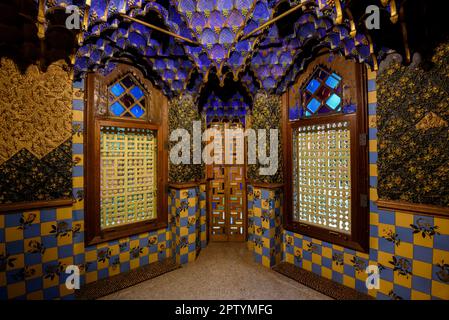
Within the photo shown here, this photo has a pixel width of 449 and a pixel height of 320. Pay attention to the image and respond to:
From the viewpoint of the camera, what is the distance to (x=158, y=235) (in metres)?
3.65

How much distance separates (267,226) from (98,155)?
2564 mm

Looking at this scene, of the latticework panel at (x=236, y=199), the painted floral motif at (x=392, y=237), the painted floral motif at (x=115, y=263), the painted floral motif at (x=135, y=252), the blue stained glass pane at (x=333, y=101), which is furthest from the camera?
the latticework panel at (x=236, y=199)

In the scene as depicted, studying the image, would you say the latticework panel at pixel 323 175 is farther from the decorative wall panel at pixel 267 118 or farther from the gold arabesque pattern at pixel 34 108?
the gold arabesque pattern at pixel 34 108

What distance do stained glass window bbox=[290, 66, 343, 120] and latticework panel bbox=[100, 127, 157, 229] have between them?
2278 millimetres

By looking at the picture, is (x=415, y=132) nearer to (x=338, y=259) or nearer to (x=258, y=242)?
(x=338, y=259)

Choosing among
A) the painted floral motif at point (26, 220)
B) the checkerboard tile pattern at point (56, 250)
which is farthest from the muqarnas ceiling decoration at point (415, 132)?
the painted floral motif at point (26, 220)

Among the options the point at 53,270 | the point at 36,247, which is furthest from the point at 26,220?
the point at 53,270

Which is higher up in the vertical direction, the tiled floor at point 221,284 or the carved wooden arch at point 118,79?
the carved wooden arch at point 118,79

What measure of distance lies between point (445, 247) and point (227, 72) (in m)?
3.16

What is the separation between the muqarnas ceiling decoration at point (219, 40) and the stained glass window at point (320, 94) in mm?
254

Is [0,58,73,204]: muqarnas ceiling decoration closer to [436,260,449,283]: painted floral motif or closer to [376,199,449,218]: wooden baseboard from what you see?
[376,199,449,218]: wooden baseboard

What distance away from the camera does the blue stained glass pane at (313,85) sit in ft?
10.6

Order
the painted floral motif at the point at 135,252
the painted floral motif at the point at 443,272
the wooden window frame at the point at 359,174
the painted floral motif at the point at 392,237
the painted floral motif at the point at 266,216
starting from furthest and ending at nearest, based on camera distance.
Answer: the painted floral motif at the point at 266,216 < the painted floral motif at the point at 135,252 < the wooden window frame at the point at 359,174 < the painted floral motif at the point at 392,237 < the painted floral motif at the point at 443,272
